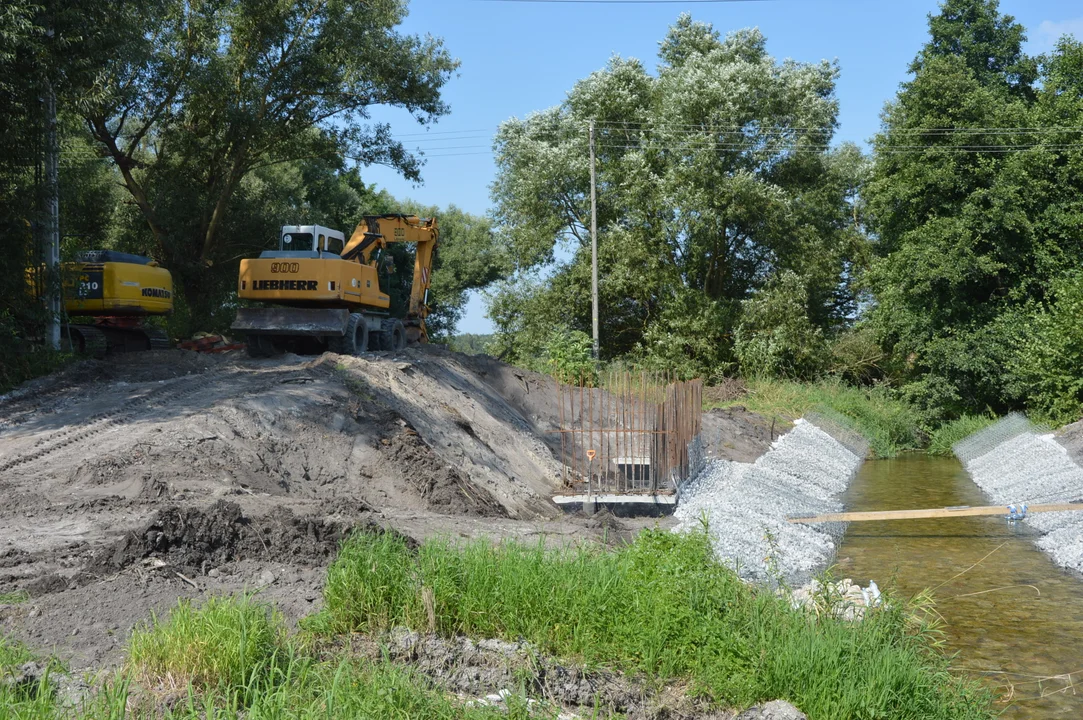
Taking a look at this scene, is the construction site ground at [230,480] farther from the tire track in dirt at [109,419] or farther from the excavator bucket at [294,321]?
the excavator bucket at [294,321]

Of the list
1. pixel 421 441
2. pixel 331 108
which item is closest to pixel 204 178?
pixel 331 108

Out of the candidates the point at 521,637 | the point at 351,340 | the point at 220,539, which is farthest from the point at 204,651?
the point at 351,340

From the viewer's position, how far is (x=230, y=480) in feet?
33.2

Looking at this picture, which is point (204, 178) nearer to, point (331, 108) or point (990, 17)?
point (331, 108)

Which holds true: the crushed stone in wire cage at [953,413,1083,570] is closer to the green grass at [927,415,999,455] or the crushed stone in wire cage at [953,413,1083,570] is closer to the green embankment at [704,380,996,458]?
the green grass at [927,415,999,455]

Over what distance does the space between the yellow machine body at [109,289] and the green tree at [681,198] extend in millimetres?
16511

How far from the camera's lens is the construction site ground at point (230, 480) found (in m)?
6.90

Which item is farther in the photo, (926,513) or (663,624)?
(926,513)

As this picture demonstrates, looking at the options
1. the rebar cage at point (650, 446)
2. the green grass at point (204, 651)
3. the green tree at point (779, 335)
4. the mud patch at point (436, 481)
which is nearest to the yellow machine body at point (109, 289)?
the mud patch at point (436, 481)

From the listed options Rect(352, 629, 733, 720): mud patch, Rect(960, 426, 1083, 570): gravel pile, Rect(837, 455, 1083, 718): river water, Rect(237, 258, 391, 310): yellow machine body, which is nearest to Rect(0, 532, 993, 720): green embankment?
Rect(352, 629, 733, 720): mud patch

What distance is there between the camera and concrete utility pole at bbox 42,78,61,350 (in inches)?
641

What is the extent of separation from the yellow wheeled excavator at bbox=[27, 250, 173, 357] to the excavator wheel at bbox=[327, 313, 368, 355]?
3.79 metres

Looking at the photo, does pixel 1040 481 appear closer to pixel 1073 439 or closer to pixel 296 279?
pixel 1073 439

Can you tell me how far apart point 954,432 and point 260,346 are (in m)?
19.0
